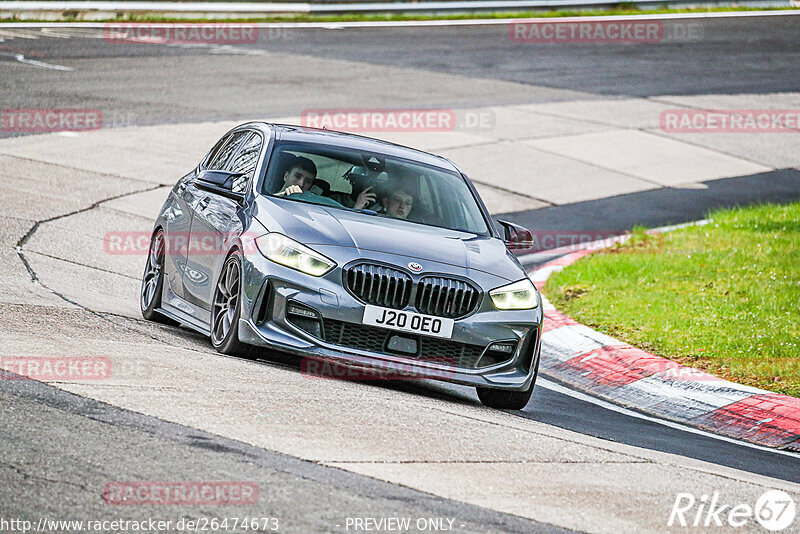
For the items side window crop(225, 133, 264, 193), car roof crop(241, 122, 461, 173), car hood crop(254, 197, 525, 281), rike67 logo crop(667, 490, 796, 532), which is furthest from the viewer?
car roof crop(241, 122, 461, 173)

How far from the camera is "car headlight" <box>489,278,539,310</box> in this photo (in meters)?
8.20

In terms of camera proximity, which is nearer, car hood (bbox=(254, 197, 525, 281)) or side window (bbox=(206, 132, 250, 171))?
car hood (bbox=(254, 197, 525, 281))

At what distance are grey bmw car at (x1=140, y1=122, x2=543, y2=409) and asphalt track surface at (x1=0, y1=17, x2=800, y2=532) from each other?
501mm

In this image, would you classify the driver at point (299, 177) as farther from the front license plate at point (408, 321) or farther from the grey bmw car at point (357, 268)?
the front license plate at point (408, 321)

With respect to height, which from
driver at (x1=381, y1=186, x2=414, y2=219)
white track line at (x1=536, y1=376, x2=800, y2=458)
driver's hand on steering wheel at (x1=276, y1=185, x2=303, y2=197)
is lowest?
white track line at (x1=536, y1=376, x2=800, y2=458)

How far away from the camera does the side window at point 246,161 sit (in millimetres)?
9242

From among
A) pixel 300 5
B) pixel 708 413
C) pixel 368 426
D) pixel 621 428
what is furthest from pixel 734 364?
pixel 300 5

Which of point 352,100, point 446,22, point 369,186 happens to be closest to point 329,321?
point 369,186

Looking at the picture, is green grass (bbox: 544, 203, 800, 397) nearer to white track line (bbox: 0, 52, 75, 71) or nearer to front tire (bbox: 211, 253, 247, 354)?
front tire (bbox: 211, 253, 247, 354)

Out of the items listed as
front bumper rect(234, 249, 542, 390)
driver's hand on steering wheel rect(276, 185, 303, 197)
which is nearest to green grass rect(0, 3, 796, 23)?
driver's hand on steering wheel rect(276, 185, 303, 197)

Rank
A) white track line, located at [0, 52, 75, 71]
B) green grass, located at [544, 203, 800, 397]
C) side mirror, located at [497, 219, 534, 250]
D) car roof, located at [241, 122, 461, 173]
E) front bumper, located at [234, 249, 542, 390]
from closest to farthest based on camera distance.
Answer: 1. front bumper, located at [234, 249, 542, 390]
2. side mirror, located at [497, 219, 534, 250]
3. car roof, located at [241, 122, 461, 173]
4. green grass, located at [544, 203, 800, 397]
5. white track line, located at [0, 52, 75, 71]

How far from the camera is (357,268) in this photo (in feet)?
26.0

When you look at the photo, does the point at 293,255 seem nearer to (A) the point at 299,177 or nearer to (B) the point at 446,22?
(A) the point at 299,177

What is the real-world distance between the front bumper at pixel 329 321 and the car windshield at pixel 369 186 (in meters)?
1.06
